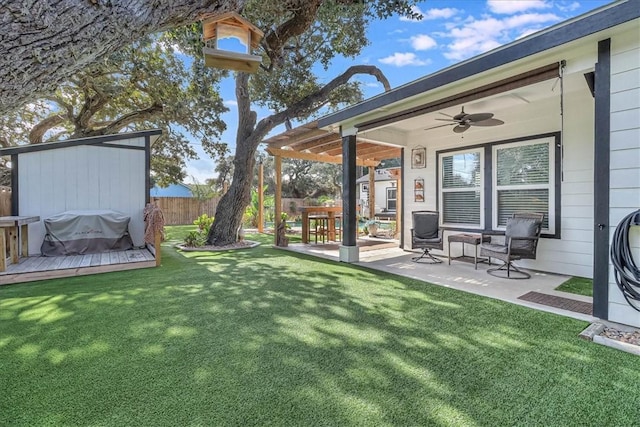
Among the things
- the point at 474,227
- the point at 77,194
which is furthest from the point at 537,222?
the point at 77,194

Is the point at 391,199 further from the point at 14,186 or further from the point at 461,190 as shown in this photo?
the point at 14,186

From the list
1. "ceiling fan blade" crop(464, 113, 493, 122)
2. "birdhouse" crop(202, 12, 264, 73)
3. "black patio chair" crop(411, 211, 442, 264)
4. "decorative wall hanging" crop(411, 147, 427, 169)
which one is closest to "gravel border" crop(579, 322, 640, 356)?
"ceiling fan blade" crop(464, 113, 493, 122)

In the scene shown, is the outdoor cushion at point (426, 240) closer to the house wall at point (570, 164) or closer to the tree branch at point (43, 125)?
the house wall at point (570, 164)

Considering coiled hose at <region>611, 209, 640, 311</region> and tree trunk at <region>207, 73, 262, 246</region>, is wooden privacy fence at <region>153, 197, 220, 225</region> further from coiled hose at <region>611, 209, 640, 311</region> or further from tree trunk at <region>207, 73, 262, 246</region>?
coiled hose at <region>611, 209, 640, 311</region>

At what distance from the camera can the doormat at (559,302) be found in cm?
326

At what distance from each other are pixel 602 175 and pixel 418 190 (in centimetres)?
446

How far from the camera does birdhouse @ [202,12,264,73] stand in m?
3.13

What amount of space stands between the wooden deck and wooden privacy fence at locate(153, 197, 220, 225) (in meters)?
10.9

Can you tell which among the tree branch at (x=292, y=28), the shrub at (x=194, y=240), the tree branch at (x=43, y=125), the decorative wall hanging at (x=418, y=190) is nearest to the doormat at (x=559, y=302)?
the decorative wall hanging at (x=418, y=190)

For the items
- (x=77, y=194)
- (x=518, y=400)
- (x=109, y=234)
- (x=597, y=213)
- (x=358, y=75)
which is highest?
(x=358, y=75)

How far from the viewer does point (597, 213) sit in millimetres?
2830

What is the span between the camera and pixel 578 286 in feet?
13.7

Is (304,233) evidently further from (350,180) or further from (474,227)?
(474,227)

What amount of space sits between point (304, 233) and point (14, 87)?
7.88 metres
